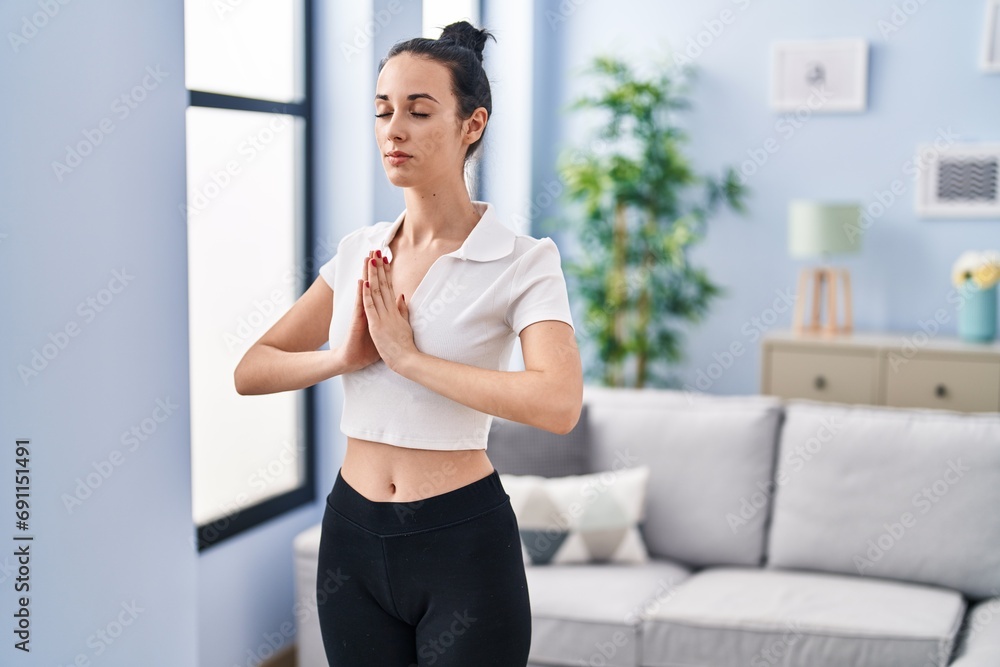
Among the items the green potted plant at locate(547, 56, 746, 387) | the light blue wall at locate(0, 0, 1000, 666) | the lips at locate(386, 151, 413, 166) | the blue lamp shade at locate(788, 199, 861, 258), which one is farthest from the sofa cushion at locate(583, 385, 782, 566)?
the lips at locate(386, 151, 413, 166)

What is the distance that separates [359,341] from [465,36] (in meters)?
0.46

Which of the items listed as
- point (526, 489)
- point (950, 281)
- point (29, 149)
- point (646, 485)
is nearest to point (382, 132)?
point (29, 149)

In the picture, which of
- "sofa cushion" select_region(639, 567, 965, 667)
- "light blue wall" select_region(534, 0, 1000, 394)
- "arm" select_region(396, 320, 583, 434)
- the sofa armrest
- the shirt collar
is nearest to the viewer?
"arm" select_region(396, 320, 583, 434)

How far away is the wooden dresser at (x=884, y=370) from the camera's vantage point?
3.82m

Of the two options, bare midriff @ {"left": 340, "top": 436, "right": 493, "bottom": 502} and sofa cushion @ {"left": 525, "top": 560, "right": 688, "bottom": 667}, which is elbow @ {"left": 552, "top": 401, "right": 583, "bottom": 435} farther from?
sofa cushion @ {"left": 525, "top": 560, "right": 688, "bottom": 667}

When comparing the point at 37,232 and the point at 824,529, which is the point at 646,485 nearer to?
the point at 824,529

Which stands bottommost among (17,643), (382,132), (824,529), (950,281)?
(824,529)

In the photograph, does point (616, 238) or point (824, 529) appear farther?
point (616, 238)

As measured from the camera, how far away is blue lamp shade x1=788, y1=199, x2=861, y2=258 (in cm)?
415

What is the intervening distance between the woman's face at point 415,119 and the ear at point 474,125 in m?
0.03

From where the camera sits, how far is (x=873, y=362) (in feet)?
13.1

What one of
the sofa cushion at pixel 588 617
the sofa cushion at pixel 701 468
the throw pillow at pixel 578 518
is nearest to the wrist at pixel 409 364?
the sofa cushion at pixel 588 617

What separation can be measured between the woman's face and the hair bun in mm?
84

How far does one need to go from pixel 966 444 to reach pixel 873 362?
48.9 inches
